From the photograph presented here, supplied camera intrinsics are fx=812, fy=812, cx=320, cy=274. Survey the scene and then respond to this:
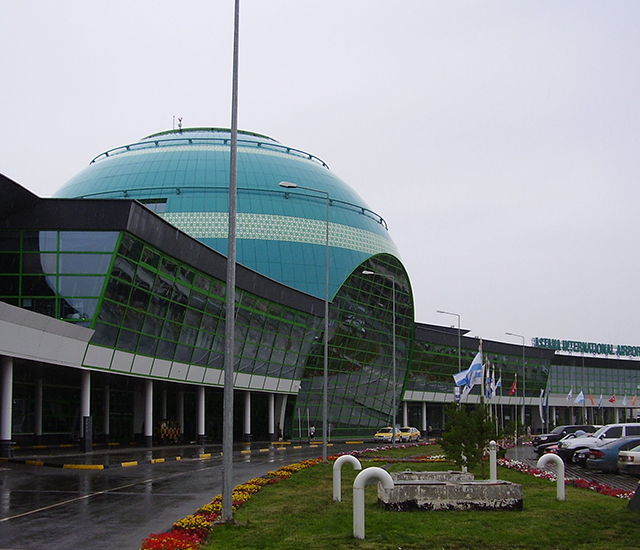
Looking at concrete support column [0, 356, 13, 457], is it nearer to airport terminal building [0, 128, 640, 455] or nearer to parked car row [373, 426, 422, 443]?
airport terminal building [0, 128, 640, 455]

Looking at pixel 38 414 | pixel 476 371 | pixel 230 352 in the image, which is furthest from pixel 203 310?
pixel 230 352

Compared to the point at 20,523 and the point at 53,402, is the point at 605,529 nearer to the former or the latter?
the point at 20,523

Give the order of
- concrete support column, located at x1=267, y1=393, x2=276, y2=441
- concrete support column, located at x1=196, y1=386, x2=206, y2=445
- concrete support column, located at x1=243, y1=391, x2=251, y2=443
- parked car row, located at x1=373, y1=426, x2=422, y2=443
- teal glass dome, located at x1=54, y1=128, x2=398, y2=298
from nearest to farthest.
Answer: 1. concrete support column, located at x1=196, y1=386, x2=206, y2=445
2. concrete support column, located at x1=243, y1=391, x2=251, y2=443
3. concrete support column, located at x1=267, y1=393, x2=276, y2=441
4. teal glass dome, located at x1=54, y1=128, x2=398, y2=298
5. parked car row, located at x1=373, y1=426, x2=422, y2=443

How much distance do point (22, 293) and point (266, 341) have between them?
22709mm

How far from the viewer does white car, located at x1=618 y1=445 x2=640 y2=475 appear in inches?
1028

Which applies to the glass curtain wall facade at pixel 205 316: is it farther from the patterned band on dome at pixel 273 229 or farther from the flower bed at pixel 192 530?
the flower bed at pixel 192 530

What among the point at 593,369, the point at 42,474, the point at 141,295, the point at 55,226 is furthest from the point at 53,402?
the point at 593,369

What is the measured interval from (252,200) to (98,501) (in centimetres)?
4727

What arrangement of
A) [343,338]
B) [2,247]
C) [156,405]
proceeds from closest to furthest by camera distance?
[2,247]
[156,405]
[343,338]

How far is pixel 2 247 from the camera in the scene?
32.8 meters

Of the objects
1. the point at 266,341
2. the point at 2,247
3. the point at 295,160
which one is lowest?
the point at 266,341

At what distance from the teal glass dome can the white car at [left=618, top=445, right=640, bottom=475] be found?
34824 mm

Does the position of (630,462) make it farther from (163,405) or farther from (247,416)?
(163,405)

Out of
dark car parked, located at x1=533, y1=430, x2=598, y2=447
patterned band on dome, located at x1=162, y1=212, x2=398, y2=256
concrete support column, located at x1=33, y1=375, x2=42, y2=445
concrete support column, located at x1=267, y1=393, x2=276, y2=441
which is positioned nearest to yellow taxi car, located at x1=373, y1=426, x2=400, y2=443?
concrete support column, located at x1=267, y1=393, x2=276, y2=441
